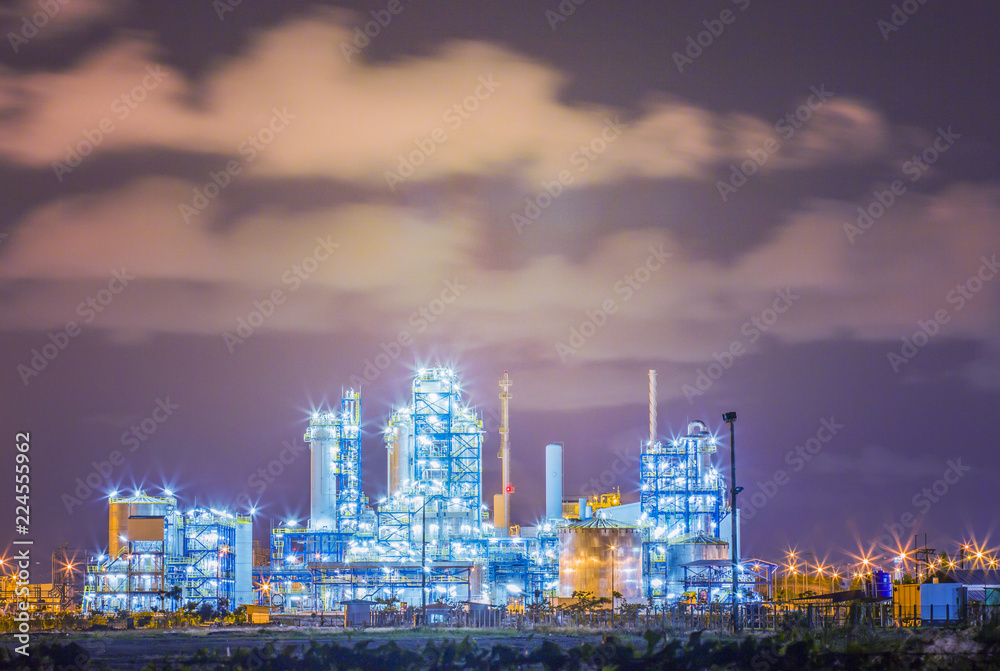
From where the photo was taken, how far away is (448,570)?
3976 inches

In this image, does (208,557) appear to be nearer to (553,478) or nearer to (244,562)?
(244,562)

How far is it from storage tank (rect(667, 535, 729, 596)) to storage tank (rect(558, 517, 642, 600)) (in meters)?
3.35

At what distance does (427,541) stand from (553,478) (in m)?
18.8

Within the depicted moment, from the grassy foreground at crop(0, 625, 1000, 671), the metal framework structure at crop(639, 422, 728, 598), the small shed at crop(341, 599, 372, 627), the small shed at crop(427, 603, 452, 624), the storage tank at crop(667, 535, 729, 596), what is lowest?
Result: the small shed at crop(427, 603, 452, 624)

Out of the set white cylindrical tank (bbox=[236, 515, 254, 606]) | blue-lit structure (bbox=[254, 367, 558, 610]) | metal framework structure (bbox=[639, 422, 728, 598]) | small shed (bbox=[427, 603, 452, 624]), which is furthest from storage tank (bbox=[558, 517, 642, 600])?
white cylindrical tank (bbox=[236, 515, 254, 606])

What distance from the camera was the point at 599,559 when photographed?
94750 millimetres

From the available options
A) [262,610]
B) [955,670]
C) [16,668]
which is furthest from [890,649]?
[262,610]

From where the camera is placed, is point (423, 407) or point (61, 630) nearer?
point (61, 630)

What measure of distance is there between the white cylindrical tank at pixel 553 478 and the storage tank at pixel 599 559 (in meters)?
19.4

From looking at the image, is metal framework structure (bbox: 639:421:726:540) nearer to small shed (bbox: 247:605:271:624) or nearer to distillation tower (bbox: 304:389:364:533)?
distillation tower (bbox: 304:389:364:533)

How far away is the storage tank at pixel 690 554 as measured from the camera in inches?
3816

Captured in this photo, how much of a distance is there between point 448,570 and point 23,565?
6691 cm

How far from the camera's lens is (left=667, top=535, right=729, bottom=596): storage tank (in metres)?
96.9

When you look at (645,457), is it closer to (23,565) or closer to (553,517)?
(553,517)
